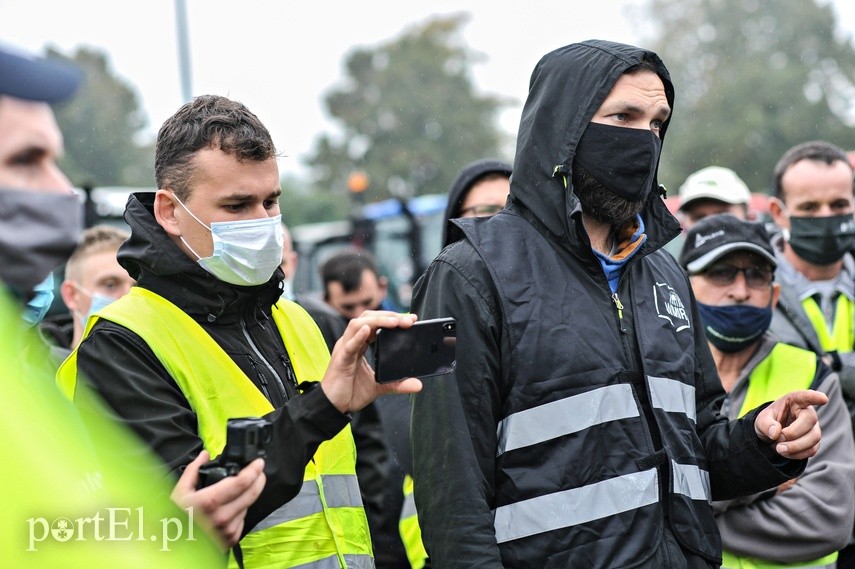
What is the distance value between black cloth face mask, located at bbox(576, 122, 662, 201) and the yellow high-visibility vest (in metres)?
1.97

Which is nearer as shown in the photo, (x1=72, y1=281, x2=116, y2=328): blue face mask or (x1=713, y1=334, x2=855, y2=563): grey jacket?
(x1=713, y1=334, x2=855, y2=563): grey jacket

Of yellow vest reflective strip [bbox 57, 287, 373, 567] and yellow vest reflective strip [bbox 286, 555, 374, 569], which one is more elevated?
yellow vest reflective strip [bbox 57, 287, 373, 567]

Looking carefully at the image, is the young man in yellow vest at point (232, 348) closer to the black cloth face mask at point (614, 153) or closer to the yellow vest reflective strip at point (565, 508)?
the yellow vest reflective strip at point (565, 508)

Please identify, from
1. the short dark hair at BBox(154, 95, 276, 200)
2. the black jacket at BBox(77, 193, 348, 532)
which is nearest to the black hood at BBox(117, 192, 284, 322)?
the black jacket at BBox(77, 193, 348, 532)

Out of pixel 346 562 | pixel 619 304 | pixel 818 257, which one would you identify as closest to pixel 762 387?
pixel 818 257

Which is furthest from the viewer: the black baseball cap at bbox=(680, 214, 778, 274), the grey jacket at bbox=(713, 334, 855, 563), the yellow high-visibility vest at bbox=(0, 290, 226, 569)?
the black baseball cap at bbox=(680, 214, 778, 274)

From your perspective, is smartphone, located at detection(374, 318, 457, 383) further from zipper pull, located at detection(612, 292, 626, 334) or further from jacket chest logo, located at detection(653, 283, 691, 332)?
jacket chest logo, located at detection(653, 283, 691, 332)

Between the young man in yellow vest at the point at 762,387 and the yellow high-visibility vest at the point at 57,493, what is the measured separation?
2684 millimetres

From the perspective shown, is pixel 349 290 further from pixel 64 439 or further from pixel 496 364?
pixel 64 439

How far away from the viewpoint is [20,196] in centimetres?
165

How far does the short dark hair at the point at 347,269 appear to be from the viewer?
22.3 feet

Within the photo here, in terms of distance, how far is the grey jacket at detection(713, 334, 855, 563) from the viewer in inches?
153

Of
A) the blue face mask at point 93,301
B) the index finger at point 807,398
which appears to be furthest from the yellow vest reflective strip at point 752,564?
the blue face mask at point 93,301

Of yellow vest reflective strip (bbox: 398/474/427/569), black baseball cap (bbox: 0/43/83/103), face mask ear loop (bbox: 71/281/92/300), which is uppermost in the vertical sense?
black baseball cap (bbox: 0/43/83/103)
